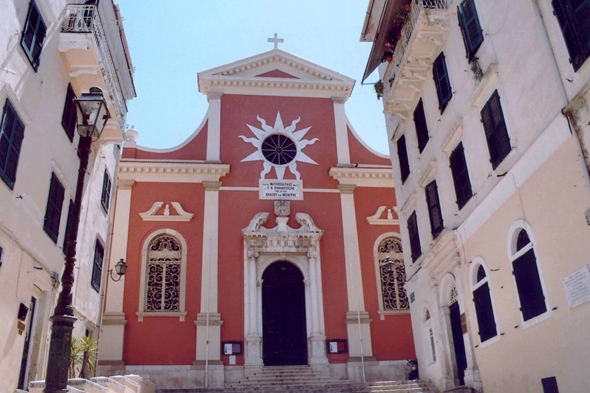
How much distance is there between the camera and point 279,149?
2156cm

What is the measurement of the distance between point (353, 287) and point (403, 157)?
5.70 metres

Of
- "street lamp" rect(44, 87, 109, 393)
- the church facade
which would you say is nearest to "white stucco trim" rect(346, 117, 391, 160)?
the church facade

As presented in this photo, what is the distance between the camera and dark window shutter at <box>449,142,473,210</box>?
1163cm

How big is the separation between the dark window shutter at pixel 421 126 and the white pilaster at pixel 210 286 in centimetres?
829

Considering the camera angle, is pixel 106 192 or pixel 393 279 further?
pixel 393 279

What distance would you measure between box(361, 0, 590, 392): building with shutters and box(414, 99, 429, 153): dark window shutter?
0.05 metres

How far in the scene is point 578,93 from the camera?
7582 mm

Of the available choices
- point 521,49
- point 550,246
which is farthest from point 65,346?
point 521,49

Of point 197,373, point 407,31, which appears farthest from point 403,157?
point 197,373

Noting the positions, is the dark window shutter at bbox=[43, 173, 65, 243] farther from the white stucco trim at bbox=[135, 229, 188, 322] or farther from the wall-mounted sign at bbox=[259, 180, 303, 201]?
the wall-mounted sign at bbox=[259, 180, 303, 201]

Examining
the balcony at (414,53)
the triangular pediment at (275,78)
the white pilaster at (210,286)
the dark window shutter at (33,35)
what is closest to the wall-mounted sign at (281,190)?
the white pilaster at (210,286)

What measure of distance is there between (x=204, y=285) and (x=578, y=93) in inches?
551

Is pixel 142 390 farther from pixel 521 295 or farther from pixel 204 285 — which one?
pixel 521 295

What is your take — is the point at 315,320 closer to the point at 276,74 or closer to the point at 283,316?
the point at 283,316
